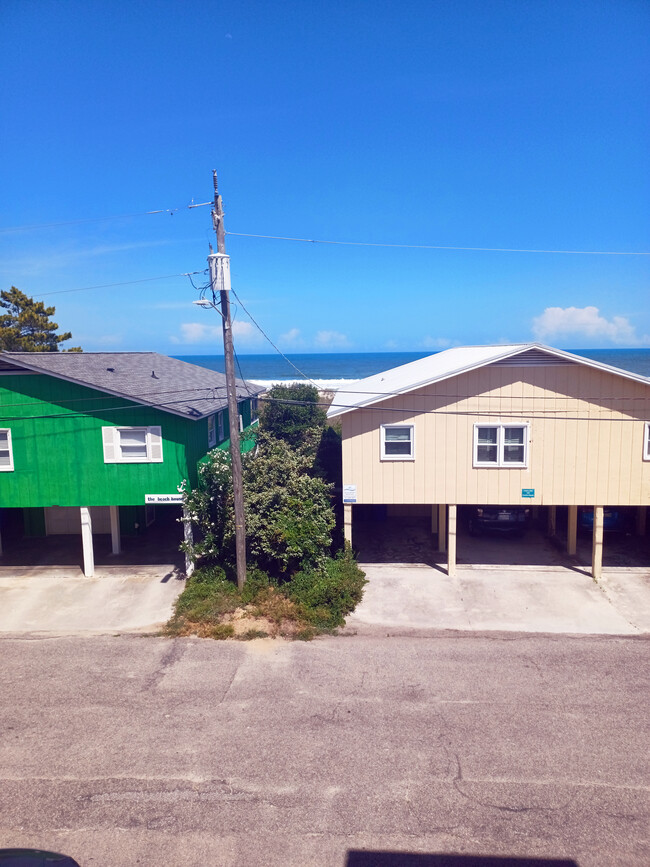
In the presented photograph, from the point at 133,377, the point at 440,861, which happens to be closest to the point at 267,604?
the point at 440,861

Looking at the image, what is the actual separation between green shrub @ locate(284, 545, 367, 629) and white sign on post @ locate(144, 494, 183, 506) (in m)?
4.34

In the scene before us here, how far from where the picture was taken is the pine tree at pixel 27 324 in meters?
38.9

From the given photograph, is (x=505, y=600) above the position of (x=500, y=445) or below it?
below

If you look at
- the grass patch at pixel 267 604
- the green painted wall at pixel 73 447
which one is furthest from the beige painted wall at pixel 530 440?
the green painted wall at pixel 73 447

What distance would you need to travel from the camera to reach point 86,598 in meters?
16.1

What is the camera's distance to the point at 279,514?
16000 mm

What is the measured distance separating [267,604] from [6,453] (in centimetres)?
946

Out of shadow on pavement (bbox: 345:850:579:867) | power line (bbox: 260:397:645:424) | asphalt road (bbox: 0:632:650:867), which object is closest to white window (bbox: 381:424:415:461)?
power line (bbox: 260:397:645:424)

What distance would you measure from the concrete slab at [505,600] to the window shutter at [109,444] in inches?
337

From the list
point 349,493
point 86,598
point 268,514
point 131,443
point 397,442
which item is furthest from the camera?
point 131,443

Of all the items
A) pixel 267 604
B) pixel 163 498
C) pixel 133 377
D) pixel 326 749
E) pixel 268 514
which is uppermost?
pixel 133 377

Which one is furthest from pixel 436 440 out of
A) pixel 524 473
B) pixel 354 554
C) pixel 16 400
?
pixel 16 400

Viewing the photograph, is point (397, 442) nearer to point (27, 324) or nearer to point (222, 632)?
point (222, 632)

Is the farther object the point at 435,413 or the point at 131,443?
the point at 131,443
